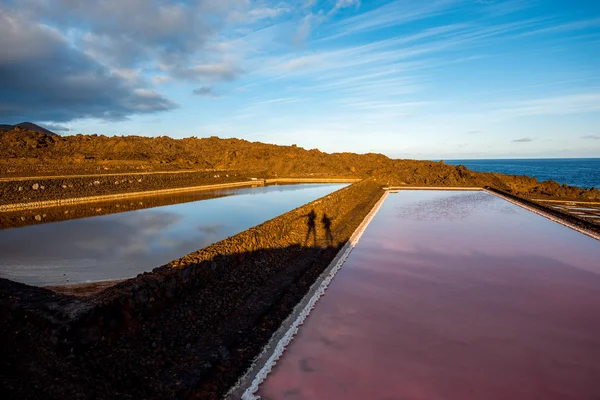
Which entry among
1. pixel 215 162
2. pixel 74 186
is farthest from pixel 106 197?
pixel 215 162

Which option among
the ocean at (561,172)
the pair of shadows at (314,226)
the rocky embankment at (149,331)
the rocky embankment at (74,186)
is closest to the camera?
the rocky embankment at (149,331)

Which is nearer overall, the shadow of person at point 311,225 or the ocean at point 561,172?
the shadow of person at point 311,225

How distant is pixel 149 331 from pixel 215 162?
47.8 meters

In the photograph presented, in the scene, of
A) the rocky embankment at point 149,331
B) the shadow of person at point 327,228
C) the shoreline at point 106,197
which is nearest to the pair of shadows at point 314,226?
the shadow of person at point 327,228

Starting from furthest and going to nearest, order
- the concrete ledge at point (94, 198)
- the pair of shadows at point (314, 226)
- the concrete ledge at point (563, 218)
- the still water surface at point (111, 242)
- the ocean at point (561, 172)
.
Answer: the ocean at point (561, 172) → the concrete ledge at point (94, 198) → the concrete ledge at point (563, 218) → the pair of shadows at point (314, 226) → the still water surface at point (111, 242)

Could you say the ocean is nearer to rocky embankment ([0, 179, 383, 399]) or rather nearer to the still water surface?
the still water surface

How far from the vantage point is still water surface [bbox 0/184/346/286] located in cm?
689

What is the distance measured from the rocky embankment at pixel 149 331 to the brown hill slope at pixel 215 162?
22.2 metres

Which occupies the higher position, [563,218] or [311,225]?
[563,218]

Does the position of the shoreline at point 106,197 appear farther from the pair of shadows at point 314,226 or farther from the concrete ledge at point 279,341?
the concrete ledge at point 279,341

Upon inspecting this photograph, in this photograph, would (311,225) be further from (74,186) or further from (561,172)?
(561,172)

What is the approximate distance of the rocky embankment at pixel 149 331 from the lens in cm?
308

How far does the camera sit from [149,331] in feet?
13.3

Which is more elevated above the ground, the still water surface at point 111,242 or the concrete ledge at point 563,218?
the concrete ledge at point 563,218
